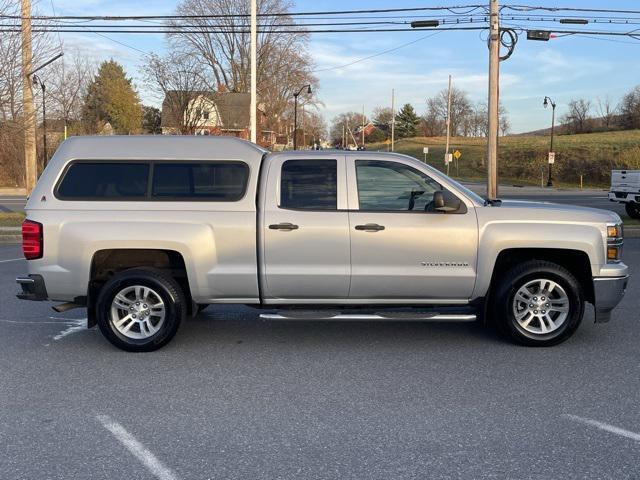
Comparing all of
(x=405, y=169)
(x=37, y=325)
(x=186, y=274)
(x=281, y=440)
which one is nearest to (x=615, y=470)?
(x=281, y=440)

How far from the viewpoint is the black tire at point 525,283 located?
19.2 ft

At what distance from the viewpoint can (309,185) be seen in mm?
5938

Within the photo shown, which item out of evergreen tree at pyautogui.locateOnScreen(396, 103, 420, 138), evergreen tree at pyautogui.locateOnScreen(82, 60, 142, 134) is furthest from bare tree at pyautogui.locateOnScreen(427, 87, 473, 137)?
evergreen tree at pyautogui.locateOnScreen(82, 60, 142, 134)

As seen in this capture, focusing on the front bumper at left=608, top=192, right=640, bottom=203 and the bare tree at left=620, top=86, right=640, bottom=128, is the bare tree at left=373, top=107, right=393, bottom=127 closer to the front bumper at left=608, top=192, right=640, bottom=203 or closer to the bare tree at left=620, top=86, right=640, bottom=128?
the bare tree at left=620, top=86, right=640, bottom=128

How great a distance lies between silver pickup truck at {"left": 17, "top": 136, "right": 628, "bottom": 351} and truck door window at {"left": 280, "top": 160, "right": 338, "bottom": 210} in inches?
0.4

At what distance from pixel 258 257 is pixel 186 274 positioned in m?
0.76

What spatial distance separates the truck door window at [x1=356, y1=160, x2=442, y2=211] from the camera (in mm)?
5895

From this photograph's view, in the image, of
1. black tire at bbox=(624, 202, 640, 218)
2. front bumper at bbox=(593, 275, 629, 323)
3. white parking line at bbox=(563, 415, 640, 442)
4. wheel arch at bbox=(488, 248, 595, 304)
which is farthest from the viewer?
black tire at bbox=(624, 202, 640, 218)

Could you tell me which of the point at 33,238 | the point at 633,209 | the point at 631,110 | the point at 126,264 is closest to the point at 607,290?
the point at 126,264

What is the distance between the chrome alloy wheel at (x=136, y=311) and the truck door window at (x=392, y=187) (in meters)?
2.23

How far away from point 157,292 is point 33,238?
4.13 feet

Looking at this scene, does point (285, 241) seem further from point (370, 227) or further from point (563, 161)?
point (563, 161)

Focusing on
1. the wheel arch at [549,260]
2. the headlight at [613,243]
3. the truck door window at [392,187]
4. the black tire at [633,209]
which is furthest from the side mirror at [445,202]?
the black tire at [633,209]

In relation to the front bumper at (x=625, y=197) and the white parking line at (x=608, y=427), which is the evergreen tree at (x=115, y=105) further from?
the white parking line at (x=608, y=427)
